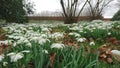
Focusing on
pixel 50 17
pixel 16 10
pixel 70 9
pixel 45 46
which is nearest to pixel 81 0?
pixel 50 17

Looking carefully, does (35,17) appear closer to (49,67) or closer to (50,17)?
(50,17)

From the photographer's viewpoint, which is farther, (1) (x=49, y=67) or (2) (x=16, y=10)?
(2) (x=16, y=10)

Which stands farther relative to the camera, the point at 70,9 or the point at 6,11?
the point at 70,9

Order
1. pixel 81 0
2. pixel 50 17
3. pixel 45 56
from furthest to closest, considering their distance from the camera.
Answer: pixel 50 17, pixel 81 0, pixel 45 56

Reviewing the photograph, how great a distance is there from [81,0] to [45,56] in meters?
22.7

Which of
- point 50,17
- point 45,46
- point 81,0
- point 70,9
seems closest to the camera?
point 45,46

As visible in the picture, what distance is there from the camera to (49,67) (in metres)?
3.08

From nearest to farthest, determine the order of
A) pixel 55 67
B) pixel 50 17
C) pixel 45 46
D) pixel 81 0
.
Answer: pixel 55 67, pixel 45 46, pixel 81 0, pixel 50 17

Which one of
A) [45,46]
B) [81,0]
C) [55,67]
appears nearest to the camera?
[55,67]

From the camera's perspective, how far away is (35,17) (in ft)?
88.8

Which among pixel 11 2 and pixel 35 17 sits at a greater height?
pixel 11 2

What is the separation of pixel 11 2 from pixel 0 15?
880mm

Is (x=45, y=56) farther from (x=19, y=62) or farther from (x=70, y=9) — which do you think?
(x=70, y=9)

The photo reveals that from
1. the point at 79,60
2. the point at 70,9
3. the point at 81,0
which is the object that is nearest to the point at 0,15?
the point at 70,9
